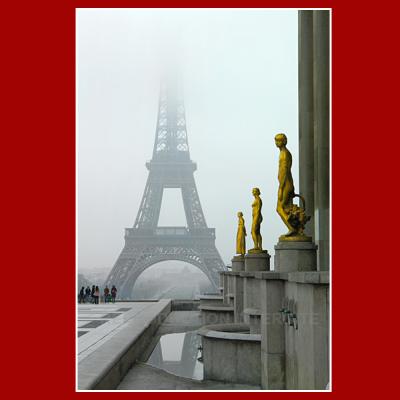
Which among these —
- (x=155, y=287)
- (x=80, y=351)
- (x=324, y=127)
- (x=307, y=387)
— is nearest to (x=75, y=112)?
(x=307, y=387)

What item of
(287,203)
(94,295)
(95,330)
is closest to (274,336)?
(287,203)

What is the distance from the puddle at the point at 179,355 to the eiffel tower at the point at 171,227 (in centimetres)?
3799

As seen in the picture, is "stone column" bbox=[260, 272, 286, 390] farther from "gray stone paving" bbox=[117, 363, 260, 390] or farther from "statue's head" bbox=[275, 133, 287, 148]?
"statue's head" bbox=[275, 133, 287, 148]

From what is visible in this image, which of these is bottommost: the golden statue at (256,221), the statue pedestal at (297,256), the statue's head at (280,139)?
the statue pedestal at (297,256)

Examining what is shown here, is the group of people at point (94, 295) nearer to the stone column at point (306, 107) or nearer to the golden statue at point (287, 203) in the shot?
the stone column at point (306, 107)

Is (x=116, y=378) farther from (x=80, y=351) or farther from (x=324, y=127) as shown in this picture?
(x=324, y=127)

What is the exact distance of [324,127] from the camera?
51.8ft

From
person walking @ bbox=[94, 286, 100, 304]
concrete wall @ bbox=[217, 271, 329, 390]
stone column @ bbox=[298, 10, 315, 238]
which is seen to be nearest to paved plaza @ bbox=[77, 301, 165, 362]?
concrete wall @ bbox=[217, 271, 329, 390]

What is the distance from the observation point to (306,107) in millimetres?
19188

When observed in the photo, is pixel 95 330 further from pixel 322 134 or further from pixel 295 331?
pixel 295 331

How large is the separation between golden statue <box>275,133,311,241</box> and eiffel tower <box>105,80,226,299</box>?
4865 cm

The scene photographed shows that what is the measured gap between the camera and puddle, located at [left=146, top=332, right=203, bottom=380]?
15.0 metres

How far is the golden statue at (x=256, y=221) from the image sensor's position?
52.3ft

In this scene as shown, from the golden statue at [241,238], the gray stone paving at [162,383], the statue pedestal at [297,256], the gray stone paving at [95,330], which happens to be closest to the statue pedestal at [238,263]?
the golden statue at [241,238]
